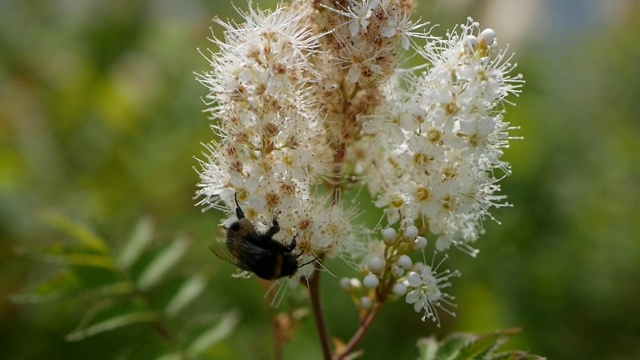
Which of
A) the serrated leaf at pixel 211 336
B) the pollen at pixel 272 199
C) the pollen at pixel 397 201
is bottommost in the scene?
the serrated leaf at pixel 211 336

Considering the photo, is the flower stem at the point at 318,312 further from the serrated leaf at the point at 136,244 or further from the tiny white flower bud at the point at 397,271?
the serrated leaf at the point at 136,244

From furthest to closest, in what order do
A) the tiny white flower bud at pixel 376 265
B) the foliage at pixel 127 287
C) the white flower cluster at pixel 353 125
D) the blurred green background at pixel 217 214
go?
the blurred green background at pixel 217 214 → the foliage at pixel 127 287 → the tiny white flower bud at pixel 376 265 → the white flower cluster at pixel 353 125

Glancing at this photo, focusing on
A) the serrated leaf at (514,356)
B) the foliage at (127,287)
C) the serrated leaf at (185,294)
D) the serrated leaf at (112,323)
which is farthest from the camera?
the serrated leaf at (185,294)

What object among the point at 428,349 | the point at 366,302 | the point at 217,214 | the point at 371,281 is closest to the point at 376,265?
the point at 371,281

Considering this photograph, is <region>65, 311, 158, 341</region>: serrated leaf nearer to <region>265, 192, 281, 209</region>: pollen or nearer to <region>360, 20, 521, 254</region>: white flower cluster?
<region>265, 192, 281, 209</region>: pollen

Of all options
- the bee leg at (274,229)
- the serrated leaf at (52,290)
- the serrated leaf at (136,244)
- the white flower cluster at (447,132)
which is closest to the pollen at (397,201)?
the white flower cluster at (447,132)

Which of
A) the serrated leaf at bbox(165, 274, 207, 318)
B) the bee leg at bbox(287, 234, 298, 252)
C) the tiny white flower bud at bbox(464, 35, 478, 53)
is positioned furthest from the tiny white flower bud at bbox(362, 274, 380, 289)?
the serrated leaf at bbox(165, 274, 207, 318)

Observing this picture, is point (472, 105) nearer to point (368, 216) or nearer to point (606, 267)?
point (368, 216)
